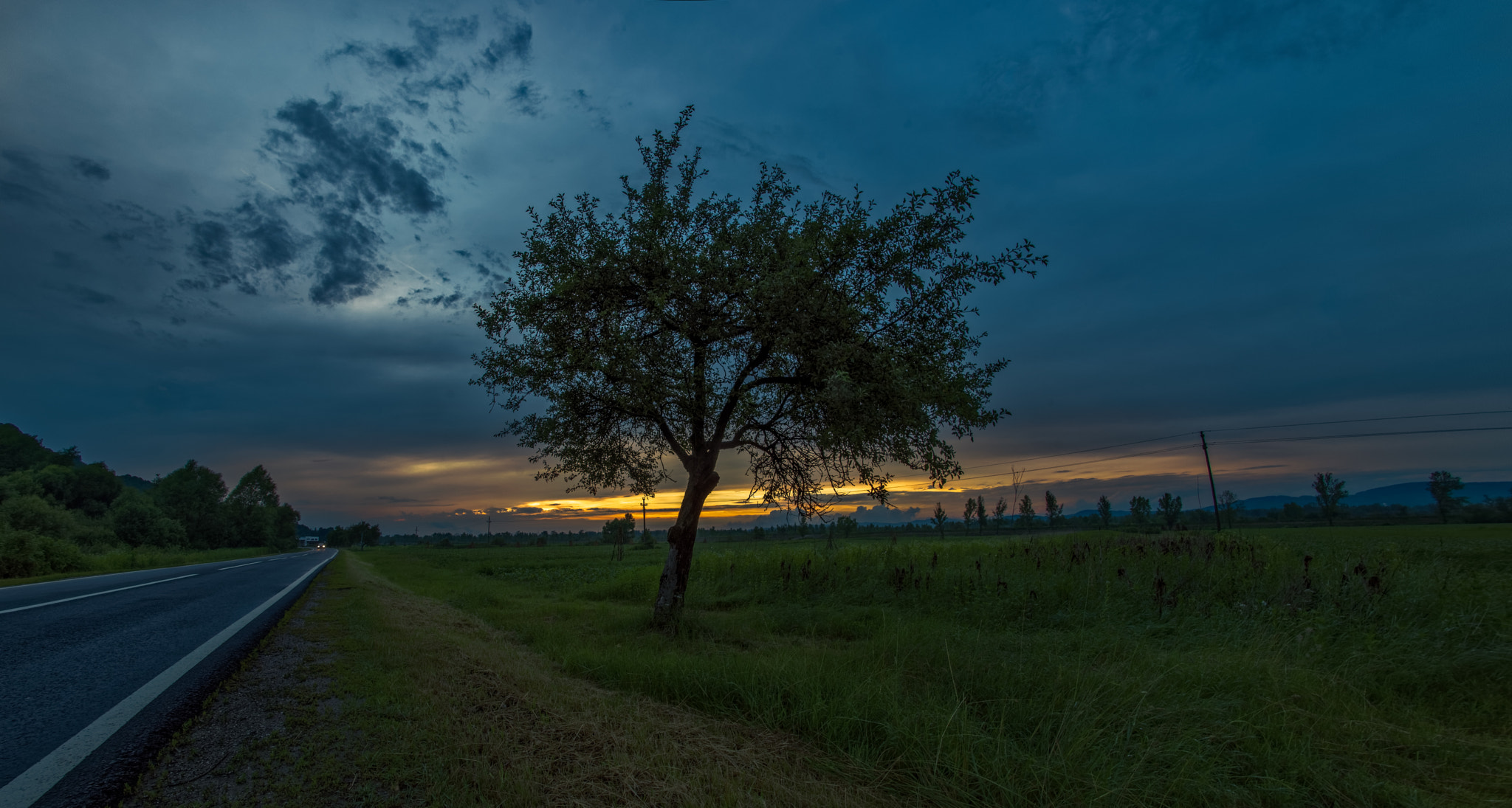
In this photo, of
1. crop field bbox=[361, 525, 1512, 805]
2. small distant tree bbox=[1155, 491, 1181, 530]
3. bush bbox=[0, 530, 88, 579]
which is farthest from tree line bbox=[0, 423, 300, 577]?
small distant tree bbox=[1155, 491, 1181, 530]

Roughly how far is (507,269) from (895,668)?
30.1 feet

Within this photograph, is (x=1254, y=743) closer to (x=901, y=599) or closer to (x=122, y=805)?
(x=122, y=805)

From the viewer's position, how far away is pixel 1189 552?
41.4 ft

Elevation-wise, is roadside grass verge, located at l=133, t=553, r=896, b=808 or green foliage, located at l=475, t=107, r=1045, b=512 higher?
green foliage, located at l=475, t=107, r=1045, b=512

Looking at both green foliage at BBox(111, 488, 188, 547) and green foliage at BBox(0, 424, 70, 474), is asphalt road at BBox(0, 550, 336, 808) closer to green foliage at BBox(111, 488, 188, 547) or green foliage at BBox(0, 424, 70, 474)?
green foliage at BBox(111, 488, 188, 547)

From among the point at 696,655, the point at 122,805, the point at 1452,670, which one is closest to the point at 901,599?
the point at 696,655

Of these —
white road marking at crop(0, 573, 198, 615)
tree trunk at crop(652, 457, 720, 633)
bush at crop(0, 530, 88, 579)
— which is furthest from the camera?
bush at crop(0, 530, 88, 579)

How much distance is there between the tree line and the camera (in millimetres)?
22078

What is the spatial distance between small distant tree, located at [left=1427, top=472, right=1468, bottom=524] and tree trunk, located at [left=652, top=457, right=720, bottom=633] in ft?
347

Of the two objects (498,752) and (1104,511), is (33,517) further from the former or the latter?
(1104,511)

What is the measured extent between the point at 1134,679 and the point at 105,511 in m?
114

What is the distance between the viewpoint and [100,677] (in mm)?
5223

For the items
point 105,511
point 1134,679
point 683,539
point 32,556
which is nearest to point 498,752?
point 1134,679

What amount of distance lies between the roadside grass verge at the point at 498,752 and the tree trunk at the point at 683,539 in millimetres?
4109
